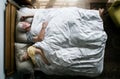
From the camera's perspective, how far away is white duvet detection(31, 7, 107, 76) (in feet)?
7.16

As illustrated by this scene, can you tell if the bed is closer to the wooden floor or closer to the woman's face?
the woman's face

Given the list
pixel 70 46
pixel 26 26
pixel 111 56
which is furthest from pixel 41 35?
pixel 111 56

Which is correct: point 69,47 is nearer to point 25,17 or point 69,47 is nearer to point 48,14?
point 48,14

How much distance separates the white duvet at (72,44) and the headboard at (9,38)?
0.81 ft

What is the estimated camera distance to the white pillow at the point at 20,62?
2275 millimetres

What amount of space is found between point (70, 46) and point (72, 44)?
0.03 m

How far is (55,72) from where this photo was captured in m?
2.27

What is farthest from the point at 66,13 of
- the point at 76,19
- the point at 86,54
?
the point at 86,54

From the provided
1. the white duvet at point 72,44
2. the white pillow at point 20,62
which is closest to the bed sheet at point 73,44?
the white duvet at point 72,44

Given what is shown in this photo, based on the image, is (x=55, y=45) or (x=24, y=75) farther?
(x=24, y=75)

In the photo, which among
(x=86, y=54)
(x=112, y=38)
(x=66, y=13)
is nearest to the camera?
(x=86, y=54)

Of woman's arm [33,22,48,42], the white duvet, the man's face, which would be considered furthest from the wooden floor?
woman's arm [33,22,48,42]

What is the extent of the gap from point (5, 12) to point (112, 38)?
55.4 inches

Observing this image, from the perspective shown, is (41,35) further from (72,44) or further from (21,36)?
(72,44)
